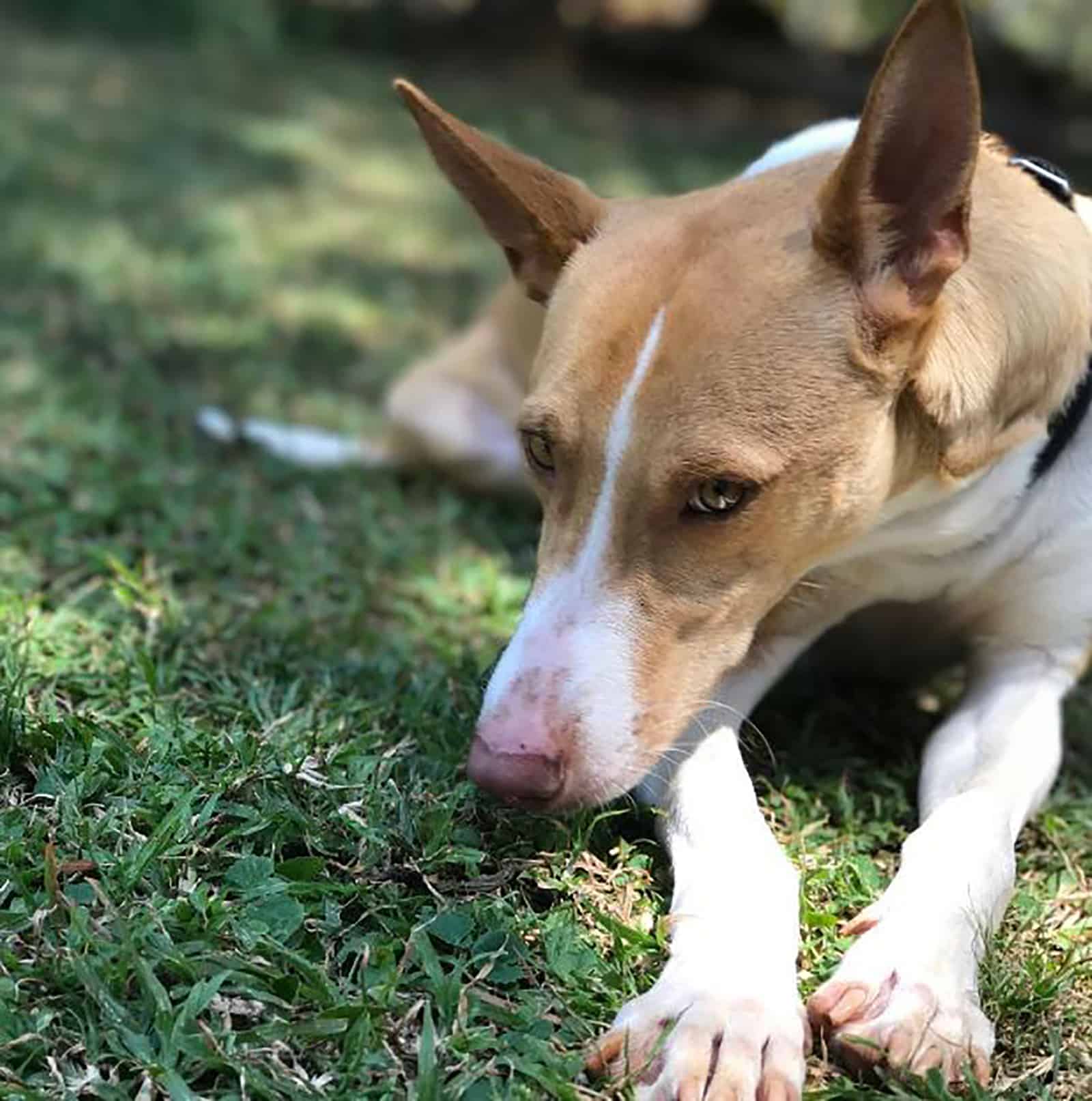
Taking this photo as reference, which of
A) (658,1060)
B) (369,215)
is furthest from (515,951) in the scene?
(369,215)

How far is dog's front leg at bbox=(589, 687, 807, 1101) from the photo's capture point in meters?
2.18

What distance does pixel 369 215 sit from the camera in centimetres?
795

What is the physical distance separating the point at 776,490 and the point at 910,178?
0.58 m

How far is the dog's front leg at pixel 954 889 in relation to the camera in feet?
7.57

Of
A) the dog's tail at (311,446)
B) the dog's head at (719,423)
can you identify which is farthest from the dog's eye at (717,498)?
the dog's tail at (311,446)

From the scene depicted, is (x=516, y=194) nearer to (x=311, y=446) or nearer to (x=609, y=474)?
(x=609, y=474)

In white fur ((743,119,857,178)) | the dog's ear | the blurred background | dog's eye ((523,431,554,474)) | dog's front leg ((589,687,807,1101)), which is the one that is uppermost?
white fur ((743,119,857,178))

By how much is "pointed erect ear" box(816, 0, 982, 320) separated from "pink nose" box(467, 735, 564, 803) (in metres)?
0.96

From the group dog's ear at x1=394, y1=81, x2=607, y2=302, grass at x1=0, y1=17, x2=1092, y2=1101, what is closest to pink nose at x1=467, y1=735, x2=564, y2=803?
grass at x1=0, y1=17, x2=1092, y2=1101

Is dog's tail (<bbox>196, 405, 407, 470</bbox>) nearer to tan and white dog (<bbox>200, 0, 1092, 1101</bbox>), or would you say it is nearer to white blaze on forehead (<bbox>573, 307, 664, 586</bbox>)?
tan and white dog (<bbox>200, 0, 1092, 1101</bbox>)

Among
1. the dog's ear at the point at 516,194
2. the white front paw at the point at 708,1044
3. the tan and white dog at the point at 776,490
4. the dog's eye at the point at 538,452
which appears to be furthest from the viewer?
the dog's ear at the point at 516,194

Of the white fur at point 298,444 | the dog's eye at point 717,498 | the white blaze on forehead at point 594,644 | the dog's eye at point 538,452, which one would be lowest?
the white fur at point 298,444

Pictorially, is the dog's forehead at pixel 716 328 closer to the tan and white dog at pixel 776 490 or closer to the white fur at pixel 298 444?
the tan and white dog at pixel 776 490

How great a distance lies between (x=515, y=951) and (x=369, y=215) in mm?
6056
